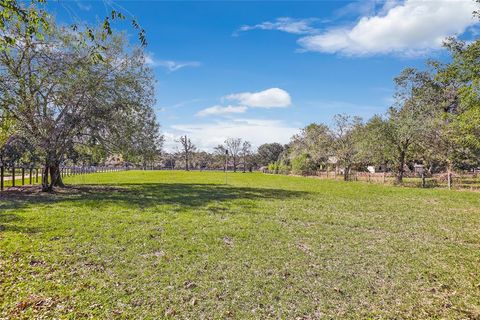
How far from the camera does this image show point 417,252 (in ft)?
22.8

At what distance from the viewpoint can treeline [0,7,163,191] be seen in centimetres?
1425

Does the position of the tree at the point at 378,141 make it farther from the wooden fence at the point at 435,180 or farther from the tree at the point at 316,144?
the tree at the point at 316,144

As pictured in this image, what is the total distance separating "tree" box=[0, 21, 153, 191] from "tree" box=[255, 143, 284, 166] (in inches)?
2870

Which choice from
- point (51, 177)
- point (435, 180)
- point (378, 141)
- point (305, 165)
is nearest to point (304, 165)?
point (305, 165)

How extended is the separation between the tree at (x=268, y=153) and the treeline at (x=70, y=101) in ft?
234

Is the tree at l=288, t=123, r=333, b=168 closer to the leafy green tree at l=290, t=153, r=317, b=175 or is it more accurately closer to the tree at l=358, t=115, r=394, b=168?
the leafy green tree at l=290, t=153, r=317, b=175

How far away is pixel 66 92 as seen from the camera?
15.6m

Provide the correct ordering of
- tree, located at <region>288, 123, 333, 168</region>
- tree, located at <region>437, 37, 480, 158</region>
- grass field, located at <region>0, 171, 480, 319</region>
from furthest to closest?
tree, located at <region>288, 123, 333, 168</region> → tree, located at <region>437, 37, 480, 158</region> → grass field, located at <region>0, 171, 480, 319</region>

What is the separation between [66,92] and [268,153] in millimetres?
77785

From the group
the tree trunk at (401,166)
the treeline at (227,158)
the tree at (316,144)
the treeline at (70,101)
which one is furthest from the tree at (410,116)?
the treeline at (227,158)

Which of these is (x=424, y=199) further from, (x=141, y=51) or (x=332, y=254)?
(x=141, y=51)

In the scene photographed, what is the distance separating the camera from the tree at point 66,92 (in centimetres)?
1419

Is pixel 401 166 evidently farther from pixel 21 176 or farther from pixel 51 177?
pixel 21 176

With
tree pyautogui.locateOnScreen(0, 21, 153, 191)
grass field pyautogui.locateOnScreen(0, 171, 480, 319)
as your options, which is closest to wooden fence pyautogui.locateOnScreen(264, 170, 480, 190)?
grass field pyautogui.locateOnScreen(0, 171, 480, 319)
